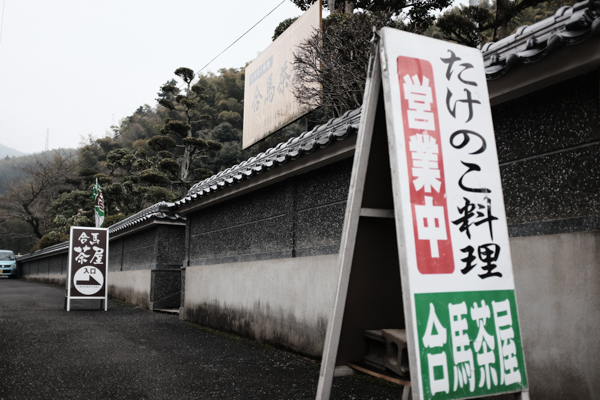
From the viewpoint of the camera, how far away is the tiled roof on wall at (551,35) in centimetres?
272

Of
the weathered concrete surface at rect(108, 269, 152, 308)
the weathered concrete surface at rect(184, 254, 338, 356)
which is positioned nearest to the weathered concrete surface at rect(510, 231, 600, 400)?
the weathered concrete surface at rect(184, 254, 338, 356)

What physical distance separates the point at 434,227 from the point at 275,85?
11.5m

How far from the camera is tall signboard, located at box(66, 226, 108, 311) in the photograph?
1112cm

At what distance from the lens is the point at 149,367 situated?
533 centimetres

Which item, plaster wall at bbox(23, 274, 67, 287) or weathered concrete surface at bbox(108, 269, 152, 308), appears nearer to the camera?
weathered concrete surface at bbox(108, 269, 152, 308)

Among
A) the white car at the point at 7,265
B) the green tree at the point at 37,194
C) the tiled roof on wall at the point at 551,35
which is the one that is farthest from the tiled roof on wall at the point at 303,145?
the green tree at the point at 37,194

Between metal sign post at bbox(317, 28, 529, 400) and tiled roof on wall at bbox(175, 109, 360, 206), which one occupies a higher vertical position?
tiled roof on wall at bbox(175, 109, 360, 206)

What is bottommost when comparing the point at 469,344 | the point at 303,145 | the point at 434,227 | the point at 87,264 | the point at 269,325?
the point at 269,325

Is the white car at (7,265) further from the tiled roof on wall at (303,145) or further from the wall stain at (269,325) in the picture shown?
the wall stain at (269,325)

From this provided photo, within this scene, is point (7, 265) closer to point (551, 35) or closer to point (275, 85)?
point (275, 85)

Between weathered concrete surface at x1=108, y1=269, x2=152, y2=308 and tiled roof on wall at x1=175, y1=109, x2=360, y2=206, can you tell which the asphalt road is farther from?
weathered concrete surface at x1=108, y1=269, x2=152, y2=308

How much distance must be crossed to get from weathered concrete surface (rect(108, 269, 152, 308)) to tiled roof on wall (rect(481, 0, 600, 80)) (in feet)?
36.1

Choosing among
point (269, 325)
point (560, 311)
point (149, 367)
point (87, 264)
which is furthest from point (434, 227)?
point (87, 264)

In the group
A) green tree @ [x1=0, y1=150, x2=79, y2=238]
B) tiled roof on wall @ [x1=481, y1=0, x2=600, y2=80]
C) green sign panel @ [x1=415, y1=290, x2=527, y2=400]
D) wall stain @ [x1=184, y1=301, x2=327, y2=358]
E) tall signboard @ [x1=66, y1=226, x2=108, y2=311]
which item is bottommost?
wall stain @ [x1=184, y1=301, x2=327, y2=358]
